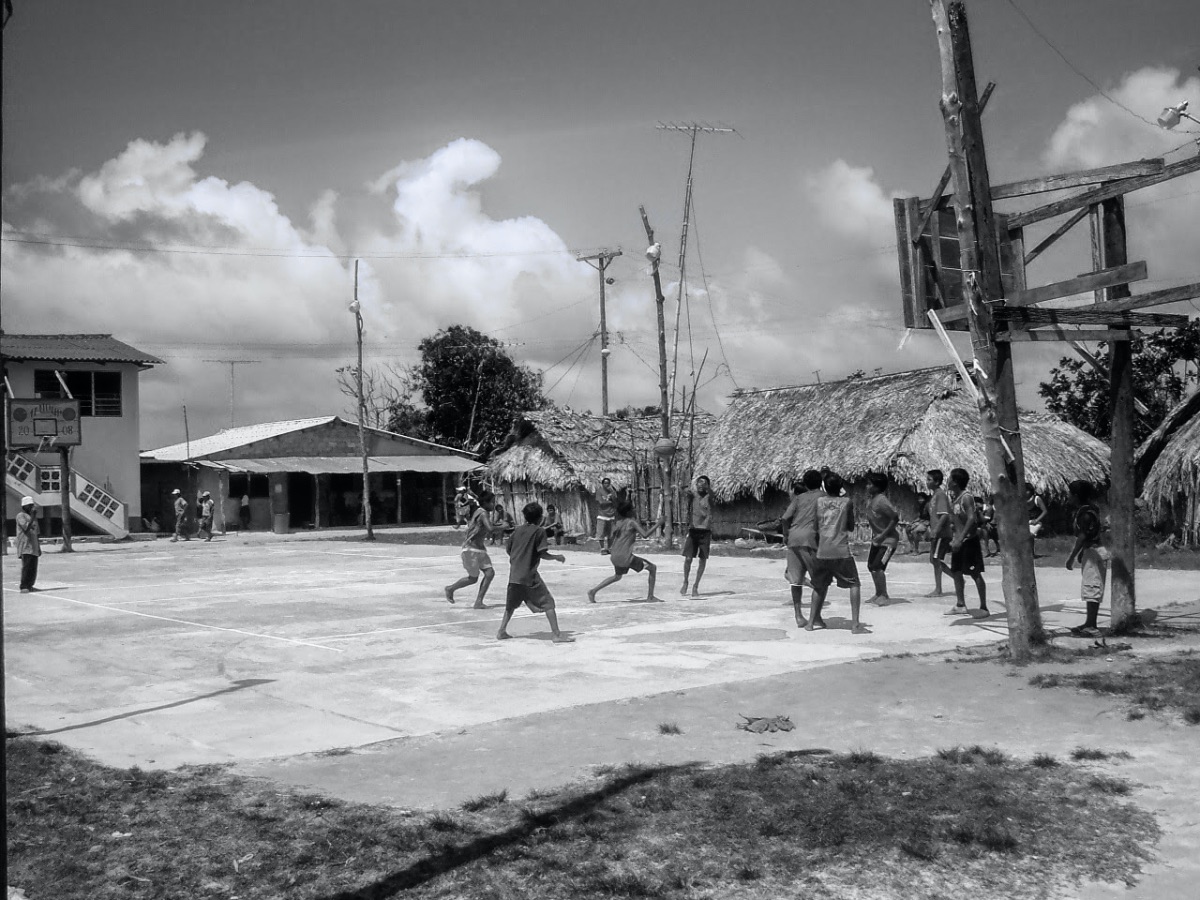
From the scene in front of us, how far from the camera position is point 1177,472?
70.3 ft

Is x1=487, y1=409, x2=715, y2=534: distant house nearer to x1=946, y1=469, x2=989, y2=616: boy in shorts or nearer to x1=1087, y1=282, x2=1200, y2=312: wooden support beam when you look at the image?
x1=946, y1=469, x2=989, y2=616: boy in shorts

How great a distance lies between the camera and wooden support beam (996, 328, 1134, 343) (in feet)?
33.5

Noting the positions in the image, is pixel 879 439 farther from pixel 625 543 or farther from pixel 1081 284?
pixel 1081 284

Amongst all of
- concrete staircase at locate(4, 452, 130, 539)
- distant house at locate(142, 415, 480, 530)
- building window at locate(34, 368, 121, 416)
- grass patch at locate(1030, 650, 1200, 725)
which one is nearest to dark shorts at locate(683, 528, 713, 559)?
grass patch at locate(1030, 650, 1200, 725)

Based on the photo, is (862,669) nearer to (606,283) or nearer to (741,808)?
(741,808)

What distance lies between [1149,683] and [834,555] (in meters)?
3.92

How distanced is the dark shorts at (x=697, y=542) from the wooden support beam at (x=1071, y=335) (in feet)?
20.5

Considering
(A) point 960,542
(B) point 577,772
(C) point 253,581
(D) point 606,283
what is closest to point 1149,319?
(A) point 960,542

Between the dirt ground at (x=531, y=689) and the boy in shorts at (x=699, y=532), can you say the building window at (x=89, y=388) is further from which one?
the boy in shorts at (x=699, y=532)

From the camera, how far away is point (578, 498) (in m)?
34.5

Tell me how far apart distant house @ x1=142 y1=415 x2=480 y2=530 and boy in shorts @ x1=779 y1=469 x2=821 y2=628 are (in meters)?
31.5

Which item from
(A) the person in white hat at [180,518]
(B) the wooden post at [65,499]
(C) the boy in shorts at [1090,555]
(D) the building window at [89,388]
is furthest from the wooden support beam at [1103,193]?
(D) the building window at [89,388]

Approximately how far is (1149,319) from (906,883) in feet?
25.5

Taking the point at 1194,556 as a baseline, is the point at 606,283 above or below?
above
